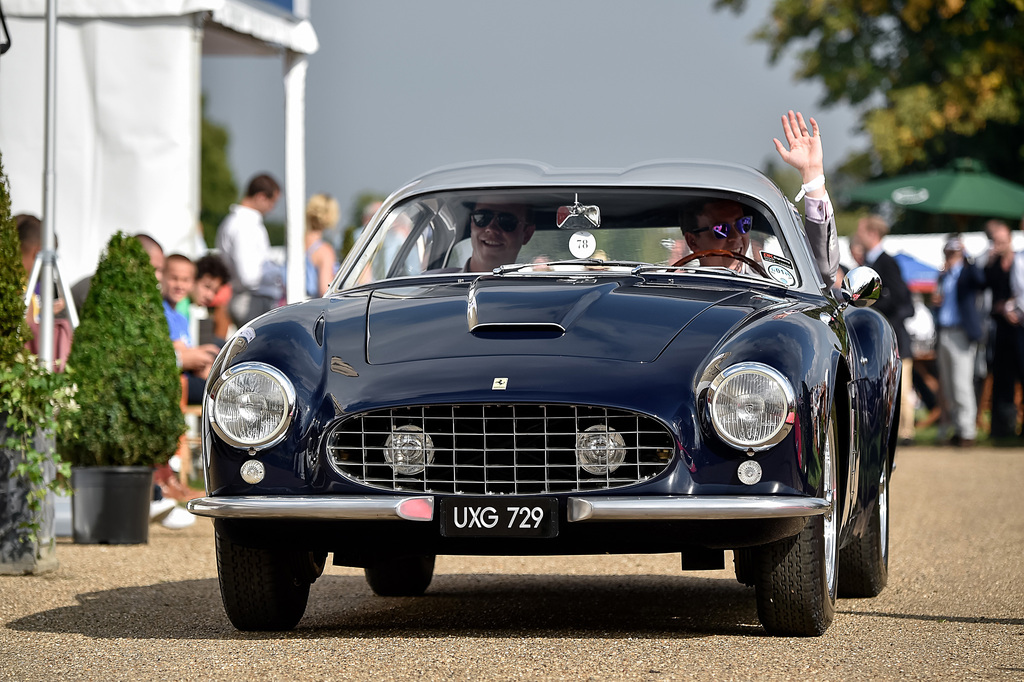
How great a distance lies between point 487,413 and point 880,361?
1990mm

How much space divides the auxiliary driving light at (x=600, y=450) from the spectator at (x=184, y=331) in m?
6.27

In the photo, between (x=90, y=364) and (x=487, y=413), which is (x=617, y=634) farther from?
(x=90, y=364)

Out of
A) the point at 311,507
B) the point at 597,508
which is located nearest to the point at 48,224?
the point at 311,507

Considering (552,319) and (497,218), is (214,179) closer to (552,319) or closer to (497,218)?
(497,218)

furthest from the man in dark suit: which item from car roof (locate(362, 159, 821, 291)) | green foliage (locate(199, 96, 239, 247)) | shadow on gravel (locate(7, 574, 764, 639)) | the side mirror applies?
green foliage (locate(199, 96, 239, 247))

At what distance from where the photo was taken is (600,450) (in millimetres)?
4535

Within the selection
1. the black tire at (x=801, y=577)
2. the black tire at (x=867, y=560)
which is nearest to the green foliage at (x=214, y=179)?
the black tire at (x=867, y=560)

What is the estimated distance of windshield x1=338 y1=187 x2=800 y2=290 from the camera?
18.9 feet

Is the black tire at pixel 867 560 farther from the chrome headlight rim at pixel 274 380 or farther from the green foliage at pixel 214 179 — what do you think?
the green foliage at pixel 214 179

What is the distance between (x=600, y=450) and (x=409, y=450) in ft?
1.77

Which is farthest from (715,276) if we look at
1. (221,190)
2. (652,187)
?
(221,190)

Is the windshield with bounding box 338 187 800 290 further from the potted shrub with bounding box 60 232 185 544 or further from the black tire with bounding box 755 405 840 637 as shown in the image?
the potted shrub with bounding box 60 232 185 544

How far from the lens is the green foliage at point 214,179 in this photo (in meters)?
88.4

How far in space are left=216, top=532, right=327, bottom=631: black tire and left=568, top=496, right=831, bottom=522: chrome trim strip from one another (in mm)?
1072
